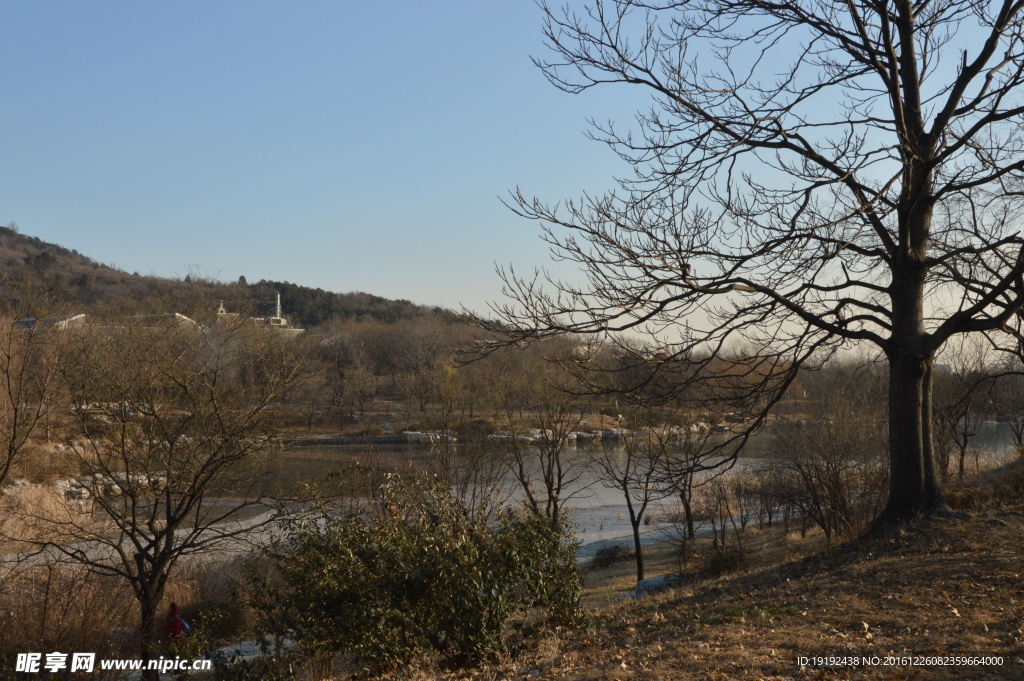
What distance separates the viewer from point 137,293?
167 feet

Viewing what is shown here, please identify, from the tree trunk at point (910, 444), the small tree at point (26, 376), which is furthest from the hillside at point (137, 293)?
the tree trunk at point (910, 444)

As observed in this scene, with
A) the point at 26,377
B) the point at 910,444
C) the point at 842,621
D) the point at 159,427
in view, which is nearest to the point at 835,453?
the point at 910,444

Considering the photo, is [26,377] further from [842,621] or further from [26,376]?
[842,621]

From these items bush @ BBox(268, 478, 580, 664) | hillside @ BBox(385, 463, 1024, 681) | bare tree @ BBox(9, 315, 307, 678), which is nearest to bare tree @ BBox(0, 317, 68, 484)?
bare tree @ BBox(9, 315, 307, 678)

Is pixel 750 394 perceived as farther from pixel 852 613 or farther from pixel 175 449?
pixel 175 449

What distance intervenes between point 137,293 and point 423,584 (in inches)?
2018

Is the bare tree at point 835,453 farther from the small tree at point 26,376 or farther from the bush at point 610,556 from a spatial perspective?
the small tree at point 26,376

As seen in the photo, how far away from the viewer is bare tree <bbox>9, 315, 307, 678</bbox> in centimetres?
1131

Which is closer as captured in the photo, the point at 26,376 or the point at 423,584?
the point at 423,584

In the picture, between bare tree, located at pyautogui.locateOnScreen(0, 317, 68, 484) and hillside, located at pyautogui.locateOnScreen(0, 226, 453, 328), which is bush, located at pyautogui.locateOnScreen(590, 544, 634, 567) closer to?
hillside, located at pyautogui.locateOnScreen(0, 226, 453, 328)

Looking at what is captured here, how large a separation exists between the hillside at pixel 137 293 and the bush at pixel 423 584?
8264mm

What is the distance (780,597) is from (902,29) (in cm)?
736

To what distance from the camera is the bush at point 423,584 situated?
668 cm

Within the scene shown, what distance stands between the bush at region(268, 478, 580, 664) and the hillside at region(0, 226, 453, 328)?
826 cm
